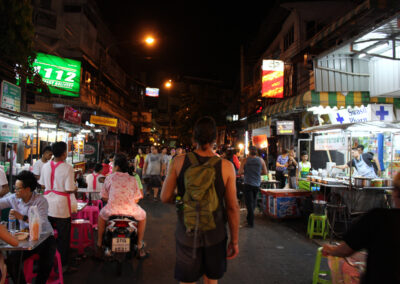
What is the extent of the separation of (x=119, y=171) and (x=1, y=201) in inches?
69.6

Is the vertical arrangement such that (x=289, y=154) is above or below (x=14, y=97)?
below

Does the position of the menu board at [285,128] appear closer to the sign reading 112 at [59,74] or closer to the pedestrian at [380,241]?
the pedestrian at [380,241]

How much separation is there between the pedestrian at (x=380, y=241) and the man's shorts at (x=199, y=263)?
1132 millimetres

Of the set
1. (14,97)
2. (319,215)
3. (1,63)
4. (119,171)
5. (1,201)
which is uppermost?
(1,63)

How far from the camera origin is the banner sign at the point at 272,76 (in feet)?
48.1

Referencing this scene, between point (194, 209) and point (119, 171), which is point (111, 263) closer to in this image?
point (119, 171)

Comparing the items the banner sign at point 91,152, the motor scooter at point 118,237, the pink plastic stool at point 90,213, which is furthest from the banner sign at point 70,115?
the motor scooter at point 118,237

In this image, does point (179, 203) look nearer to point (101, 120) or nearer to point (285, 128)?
point (285, 128)

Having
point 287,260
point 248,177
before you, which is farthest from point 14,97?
point 287,260

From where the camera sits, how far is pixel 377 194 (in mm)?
7941

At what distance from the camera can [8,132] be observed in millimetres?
6719

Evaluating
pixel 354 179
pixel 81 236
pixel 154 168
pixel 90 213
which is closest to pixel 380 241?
pixel 81 236

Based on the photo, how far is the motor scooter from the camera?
4.64 m

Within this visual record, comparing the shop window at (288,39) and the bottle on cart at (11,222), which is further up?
the shop window at (288,39)
